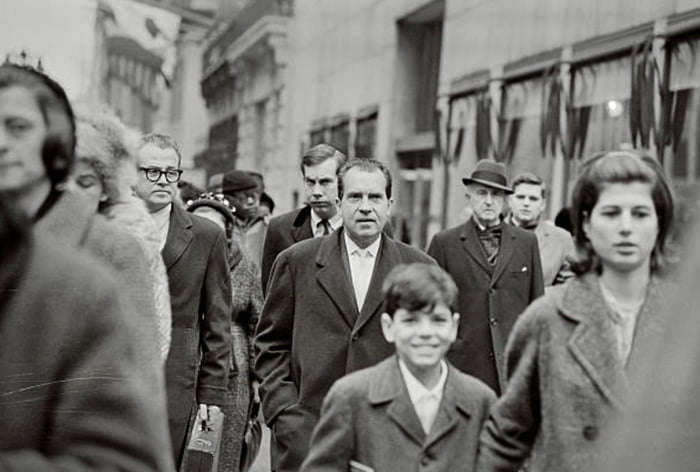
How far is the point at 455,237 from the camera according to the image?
8422mm

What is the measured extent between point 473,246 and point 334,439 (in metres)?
4.13

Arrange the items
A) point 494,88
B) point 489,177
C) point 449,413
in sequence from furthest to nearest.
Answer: point 494,88
point 489,177
point 449,413

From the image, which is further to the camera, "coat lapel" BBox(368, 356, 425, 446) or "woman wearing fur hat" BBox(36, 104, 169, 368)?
"coat lapel" BBox(368, 356, 425, 446)

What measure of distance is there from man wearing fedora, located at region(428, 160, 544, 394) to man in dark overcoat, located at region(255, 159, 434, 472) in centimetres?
171

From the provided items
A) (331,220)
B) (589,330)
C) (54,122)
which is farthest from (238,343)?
(54,122)

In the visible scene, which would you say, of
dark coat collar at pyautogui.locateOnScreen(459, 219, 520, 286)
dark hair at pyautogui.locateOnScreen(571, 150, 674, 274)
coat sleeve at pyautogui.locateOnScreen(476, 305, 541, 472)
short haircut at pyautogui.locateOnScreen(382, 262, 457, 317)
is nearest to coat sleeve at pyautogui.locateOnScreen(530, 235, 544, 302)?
dark coat collar at pyautogui.locateOnScreen(459, 219, 520, 286)

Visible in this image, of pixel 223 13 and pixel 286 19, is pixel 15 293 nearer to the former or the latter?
pixel 286 19

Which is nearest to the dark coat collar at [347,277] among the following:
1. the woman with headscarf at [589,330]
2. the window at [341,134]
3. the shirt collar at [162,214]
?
the shirt collar at [162,214]

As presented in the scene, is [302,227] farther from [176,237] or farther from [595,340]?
[595,340]

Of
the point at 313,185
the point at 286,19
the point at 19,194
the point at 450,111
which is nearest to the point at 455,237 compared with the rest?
the point at 313,185

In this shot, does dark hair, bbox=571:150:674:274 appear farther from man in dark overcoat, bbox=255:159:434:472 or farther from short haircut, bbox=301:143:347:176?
short haircut, bbox=301:143:347:176

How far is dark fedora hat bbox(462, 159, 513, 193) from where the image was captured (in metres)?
8.70

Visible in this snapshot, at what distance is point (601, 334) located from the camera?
3955 mm

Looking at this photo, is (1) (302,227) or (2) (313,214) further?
(2) (313,214)
